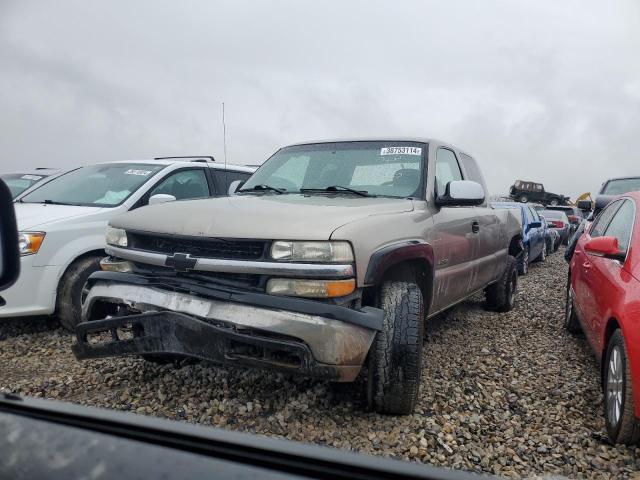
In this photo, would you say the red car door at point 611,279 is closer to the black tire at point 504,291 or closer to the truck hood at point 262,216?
the truck hood at point 262,216

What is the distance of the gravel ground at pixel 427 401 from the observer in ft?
8.70

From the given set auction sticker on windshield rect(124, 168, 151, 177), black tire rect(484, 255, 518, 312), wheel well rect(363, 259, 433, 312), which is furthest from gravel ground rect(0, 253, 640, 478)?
auction sticker on windshield rect(124, 168, 151, 177)

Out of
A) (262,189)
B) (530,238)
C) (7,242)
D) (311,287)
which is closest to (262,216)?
(311,287)

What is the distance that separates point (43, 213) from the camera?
181 inches

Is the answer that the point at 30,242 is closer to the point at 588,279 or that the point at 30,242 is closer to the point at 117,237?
the point at 117,237

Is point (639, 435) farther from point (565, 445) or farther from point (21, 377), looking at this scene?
point (21, 377)

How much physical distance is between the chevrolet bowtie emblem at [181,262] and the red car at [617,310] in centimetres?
232

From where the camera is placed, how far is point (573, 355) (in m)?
4.40

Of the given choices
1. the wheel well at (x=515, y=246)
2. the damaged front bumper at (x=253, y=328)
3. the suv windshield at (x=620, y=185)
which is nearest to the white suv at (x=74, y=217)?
the damaged front bumper at (x=253, y=328)

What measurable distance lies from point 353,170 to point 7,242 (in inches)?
114

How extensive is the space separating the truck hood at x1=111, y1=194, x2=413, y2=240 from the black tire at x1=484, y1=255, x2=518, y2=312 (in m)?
2.83

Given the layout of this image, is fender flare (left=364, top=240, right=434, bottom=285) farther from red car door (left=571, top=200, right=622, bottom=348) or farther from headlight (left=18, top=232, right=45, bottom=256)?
headlight (left=18, top=232, right=45, bottom=256)

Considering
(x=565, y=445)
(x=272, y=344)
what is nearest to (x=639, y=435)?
(x=565, y=445)

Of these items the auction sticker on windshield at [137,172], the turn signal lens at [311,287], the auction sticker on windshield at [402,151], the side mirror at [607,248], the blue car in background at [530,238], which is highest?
the auction sticker on windshield at [402,151]
